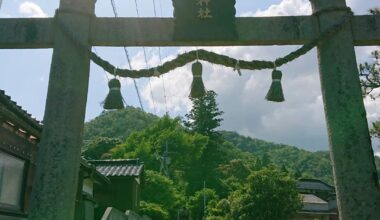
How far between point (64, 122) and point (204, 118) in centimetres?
5927

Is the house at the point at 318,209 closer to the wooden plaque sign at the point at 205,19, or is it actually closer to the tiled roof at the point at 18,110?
the tiled roof at the point at 18,110

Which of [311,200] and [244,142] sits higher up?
[244,142]

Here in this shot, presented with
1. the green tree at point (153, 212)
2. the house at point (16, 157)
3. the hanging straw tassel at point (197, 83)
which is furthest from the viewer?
the green tree at point (153, 212)

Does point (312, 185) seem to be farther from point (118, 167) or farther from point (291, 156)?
point (291, 156)

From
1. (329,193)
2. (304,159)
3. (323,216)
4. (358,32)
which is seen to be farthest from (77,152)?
(304,159)

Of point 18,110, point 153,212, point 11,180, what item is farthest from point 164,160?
point 18,110

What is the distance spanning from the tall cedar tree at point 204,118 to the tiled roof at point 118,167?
41.3 m

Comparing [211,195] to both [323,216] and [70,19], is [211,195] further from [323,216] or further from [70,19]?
[70,19]

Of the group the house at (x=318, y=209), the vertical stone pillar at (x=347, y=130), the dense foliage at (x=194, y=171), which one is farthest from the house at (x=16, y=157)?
the house at (x=318, y=209)

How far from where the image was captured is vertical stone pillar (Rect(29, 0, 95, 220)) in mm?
4250

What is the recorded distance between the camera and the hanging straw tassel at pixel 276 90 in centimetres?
504

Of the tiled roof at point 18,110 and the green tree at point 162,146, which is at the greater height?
the green tree at point 162,146

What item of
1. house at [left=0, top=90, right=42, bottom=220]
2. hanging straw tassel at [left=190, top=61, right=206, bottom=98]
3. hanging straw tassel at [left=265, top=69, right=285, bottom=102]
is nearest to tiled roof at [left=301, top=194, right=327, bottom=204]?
house at [left=0, top=90, right=42, bottom=220]

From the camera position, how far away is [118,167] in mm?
21000
